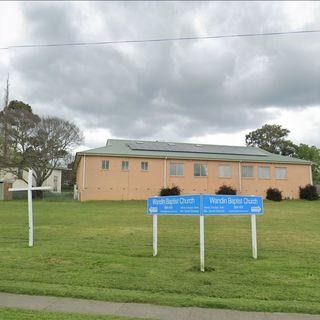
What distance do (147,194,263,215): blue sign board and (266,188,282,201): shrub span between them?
102 ft

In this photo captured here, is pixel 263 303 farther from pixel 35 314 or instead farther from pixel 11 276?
pixel 11 276

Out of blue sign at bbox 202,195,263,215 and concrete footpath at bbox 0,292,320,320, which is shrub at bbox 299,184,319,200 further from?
concrete footpath at bbox 0,292,320,320

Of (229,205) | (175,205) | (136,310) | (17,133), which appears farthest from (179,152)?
(136,310)

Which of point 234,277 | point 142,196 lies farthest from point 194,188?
point 234,277

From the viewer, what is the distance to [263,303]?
6.26m

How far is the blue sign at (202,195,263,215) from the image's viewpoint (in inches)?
362

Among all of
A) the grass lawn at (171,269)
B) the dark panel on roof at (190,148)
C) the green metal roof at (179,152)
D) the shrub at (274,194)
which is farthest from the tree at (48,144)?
the grass lawn at (171,269)

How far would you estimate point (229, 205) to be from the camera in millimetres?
9492

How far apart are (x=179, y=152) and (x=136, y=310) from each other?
35.4 m

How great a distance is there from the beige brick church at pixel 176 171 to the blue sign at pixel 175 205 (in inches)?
1075

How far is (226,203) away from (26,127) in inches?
1545

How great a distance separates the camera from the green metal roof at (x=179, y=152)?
38.6m

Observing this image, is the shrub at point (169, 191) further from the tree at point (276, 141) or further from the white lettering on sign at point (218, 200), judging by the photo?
the tree at point (276, 141)

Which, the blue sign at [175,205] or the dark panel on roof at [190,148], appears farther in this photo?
the dark panel on roof at [190,148]
